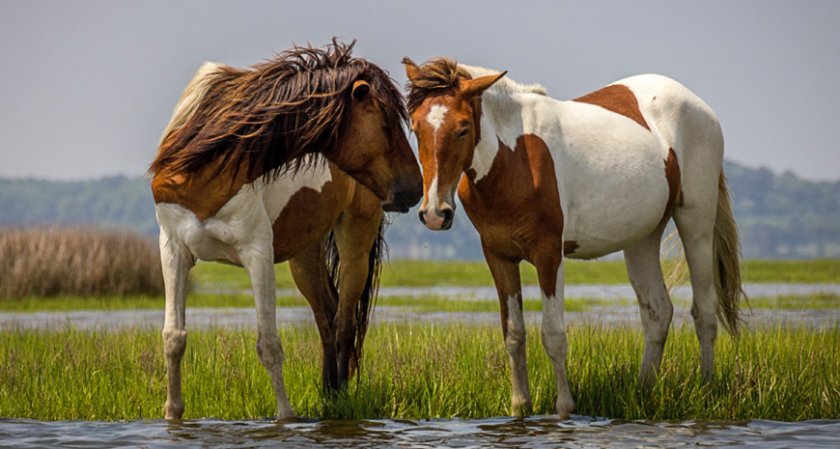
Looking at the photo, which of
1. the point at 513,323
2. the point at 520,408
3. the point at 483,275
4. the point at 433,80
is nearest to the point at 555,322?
the point at 513,323

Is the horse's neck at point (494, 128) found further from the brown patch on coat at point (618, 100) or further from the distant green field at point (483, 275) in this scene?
the distant green field at point (483, 275)

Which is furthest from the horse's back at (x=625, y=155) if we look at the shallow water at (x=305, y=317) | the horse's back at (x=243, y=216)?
the shallow water at (x=305, y=317)

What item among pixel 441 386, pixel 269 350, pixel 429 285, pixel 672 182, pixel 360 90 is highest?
pixel 360 90

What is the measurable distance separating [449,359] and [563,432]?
80.0 inches

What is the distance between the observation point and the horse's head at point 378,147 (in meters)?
7.03

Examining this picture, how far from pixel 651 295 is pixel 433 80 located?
2.93 metres

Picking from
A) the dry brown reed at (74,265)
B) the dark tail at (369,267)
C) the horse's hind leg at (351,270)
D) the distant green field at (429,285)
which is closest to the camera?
the horse's hind leg at (351,270)

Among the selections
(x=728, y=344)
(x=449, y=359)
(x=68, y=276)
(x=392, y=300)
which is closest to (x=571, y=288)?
(x=392, y=300)

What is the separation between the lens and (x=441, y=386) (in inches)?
302

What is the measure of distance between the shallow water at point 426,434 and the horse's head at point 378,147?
4.73 feet

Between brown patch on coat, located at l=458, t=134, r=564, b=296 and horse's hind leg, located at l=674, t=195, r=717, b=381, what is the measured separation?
194cm

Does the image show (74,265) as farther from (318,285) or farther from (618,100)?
(618,100)

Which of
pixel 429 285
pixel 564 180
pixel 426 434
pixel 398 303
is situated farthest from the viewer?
pixel 429 285

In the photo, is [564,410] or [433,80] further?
[564,410]
